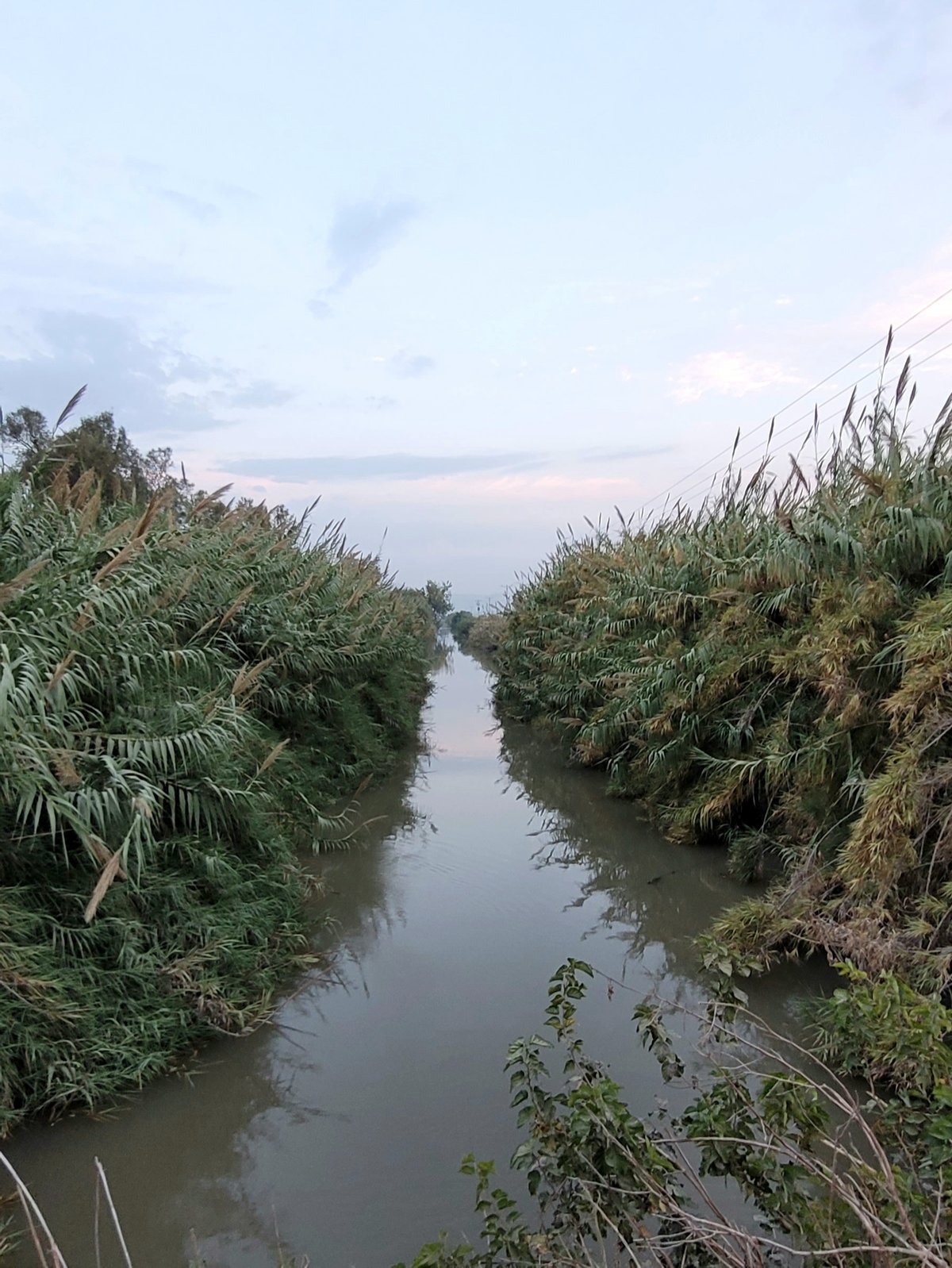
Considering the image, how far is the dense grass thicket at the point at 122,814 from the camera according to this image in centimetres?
328

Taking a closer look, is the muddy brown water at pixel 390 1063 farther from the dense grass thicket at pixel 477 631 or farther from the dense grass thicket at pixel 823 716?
the dense grass thicket at pixel 477 631

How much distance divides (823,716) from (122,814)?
4222 millimetres

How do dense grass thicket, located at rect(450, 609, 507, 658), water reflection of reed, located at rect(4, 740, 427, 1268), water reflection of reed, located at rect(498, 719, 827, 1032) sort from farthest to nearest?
dense grass thicket, located at rect(450, 609, 507, 658)
water reflection of reed, located at rect(498, 719, 827, 1032)
water reflection of reed, located at rect(4, 740, 427, 1268)

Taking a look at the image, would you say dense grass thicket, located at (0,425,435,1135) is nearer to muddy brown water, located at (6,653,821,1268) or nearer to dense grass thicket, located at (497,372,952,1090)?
muddy brown water, located at (6,653,821,1268)

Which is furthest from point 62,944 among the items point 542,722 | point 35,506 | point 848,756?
point 542,722

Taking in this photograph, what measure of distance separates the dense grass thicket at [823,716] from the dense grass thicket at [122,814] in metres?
2.50

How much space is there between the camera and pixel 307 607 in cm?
843

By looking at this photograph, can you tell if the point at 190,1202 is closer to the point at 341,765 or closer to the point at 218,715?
the point at 218,715

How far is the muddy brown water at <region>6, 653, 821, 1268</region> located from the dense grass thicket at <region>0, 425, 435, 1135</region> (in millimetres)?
268

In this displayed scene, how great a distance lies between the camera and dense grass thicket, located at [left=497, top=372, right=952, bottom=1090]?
12.0ft

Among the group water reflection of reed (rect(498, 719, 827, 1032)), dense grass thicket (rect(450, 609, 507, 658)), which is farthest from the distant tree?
water reflection of reed (rect(498, 719, 827, 1032))

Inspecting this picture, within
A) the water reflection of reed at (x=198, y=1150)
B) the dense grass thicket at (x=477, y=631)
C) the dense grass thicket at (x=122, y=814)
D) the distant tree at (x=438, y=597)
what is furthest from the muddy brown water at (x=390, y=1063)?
the distant tree at (x=438, y=597)

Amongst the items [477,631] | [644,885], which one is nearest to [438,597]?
[477,631]

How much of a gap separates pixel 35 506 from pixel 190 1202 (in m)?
4.25
